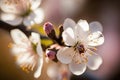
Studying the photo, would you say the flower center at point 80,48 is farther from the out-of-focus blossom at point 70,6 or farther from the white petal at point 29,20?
the out-of-focus blossom at point 70,6

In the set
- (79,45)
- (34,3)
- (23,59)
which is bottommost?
(23,59)

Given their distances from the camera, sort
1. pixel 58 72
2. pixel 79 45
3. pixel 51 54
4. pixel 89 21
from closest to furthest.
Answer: pixel 51 54, pixel 79 45, pixel 58 72, pixel 89 21

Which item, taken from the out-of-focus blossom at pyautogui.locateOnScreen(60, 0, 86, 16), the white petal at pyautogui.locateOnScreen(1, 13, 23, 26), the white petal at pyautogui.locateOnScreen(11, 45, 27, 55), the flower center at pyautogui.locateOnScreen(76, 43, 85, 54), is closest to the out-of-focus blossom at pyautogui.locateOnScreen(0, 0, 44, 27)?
the white petal at pyautogui.locateOnScreen(1, 13, 23, 26)

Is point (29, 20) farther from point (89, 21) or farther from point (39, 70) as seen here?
point (89, 21)

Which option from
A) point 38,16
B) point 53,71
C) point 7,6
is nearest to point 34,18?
point 38,16

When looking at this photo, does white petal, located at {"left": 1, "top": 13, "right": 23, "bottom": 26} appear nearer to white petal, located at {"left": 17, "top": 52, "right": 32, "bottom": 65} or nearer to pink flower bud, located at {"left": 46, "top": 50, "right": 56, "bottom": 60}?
white petal, located at {"left": 17, "top": 52, "right": 32, "bottom": 65}
